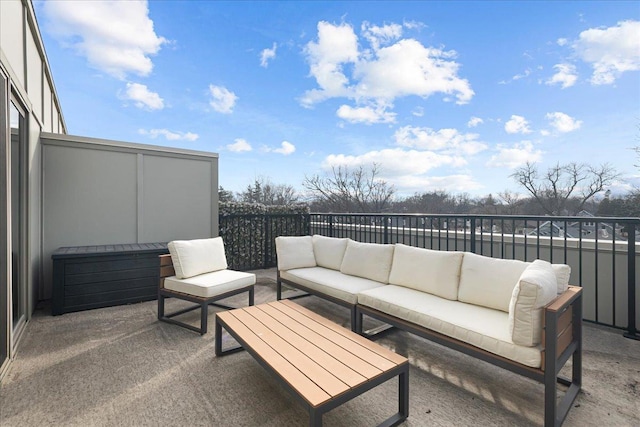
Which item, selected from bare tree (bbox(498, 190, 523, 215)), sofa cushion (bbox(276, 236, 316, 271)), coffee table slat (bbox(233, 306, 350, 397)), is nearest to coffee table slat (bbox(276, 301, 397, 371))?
coffee table slat (bbox(233, 306, 350, 397))

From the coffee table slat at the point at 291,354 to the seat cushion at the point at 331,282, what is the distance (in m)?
0.92

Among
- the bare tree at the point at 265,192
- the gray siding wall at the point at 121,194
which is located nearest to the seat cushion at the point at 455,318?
the gray siding wall at the point at 121,194

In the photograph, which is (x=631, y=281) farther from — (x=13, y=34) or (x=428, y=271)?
(x=13, y=34)

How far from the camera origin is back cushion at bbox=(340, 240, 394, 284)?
3.32 meters

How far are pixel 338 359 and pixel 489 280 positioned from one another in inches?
60.7

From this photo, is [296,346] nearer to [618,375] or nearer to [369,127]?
[618,375]

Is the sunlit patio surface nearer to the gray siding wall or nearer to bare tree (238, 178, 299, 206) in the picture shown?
the gray siding wall

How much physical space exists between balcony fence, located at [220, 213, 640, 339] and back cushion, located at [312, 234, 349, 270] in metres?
1.12

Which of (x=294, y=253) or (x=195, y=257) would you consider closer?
(x=195, y=257)

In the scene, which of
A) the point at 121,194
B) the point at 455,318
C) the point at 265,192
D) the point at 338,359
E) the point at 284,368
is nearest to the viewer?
the point at 284,368

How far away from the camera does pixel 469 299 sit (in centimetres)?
246

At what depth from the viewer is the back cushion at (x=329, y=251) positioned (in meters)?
3.98

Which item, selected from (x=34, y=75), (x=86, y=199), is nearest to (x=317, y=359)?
(x=86, y=199)

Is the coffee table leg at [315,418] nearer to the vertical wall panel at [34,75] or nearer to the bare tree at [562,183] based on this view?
the vertical wall panel at [34,75]
